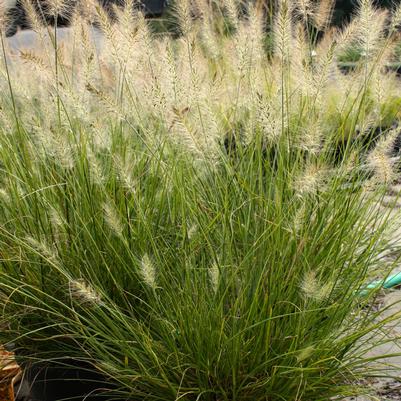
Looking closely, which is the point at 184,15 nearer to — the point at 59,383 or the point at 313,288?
the point at 313,288

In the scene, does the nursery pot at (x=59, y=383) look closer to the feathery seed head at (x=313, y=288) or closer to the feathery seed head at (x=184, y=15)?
the feathery seed head at (x=313, y=288)

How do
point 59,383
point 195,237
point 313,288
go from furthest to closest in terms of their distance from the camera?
point 59,383 < point 195,237 < point 313,288

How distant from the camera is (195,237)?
2.21 m

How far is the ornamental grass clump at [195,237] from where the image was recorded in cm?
199

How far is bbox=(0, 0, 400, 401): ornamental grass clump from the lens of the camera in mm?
1991

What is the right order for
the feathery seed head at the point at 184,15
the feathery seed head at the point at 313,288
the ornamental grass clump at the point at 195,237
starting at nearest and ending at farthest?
1. the feathery seed head at the point at 313,288
2. the ornamental grass clump at the point at 195,237
3. the feathery seed head at the point at 184,15

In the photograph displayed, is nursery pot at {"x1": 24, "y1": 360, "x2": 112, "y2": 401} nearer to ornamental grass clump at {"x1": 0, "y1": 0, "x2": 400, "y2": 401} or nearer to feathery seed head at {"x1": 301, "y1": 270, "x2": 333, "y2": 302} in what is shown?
ornamental grass clump at {"x1": 0, "y1": 0, "x2": 400, "y2": 401}

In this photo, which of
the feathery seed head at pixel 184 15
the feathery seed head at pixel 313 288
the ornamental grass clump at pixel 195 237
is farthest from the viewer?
the feathery seed head at pixel 184 15

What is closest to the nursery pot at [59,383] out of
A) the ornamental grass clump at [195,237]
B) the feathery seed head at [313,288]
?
the ornamental grass clump at [195,237]

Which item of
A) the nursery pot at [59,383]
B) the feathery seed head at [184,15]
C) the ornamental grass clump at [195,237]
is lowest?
the nursery pot at [59,383]

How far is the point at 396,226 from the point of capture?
276 cm

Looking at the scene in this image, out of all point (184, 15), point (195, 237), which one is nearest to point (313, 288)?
point (195, 237)

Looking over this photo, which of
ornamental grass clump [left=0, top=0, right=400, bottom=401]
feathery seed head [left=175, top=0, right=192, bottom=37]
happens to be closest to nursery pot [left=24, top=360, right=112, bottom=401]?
ornamental grass clump [left=0, top=0, right=400, bottom=401]

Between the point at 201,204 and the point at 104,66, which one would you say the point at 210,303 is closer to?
the point at 201,204
